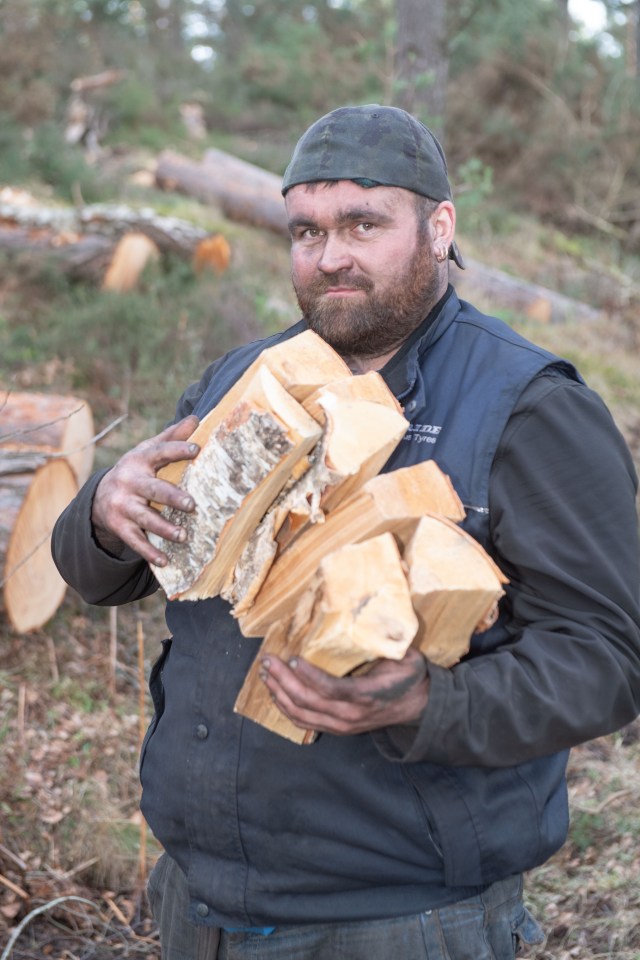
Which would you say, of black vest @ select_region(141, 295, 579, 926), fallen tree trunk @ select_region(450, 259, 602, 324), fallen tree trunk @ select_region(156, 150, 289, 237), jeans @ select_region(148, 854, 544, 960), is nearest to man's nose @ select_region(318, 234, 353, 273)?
black vest @ select_region(141, 295, 579, 926)

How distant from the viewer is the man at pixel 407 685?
1583mm

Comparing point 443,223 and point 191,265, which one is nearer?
point 443,223

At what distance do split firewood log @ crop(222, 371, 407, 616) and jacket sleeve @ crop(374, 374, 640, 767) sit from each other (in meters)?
0.28

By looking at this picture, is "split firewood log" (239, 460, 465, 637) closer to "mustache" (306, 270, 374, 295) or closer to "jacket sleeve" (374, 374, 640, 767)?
"jacket sleeve" (374, 374, 640, 767)

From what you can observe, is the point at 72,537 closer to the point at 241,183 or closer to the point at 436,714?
the point at 436,714

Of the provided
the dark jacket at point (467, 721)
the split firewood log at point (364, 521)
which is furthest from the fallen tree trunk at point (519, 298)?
the split firewood log at point (364, 521)

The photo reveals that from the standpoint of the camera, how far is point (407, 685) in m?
1.48

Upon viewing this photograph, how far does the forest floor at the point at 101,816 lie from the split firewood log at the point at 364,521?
68.4 inches

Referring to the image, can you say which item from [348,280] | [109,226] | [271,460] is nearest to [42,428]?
[348,280]

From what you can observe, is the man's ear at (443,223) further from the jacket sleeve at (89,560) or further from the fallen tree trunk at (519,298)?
the fallen tree trunk at (519,298)

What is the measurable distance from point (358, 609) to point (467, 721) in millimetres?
302

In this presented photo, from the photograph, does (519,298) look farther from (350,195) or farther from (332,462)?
(332,462)

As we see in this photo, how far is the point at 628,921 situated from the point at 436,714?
1983 mm

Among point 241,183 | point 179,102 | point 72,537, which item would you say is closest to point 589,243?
point 241,183
